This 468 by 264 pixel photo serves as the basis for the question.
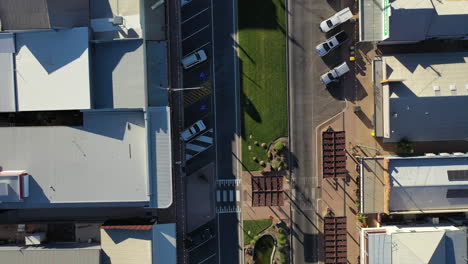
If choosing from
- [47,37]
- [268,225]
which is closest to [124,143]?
[47,37]

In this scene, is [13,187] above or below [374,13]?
below

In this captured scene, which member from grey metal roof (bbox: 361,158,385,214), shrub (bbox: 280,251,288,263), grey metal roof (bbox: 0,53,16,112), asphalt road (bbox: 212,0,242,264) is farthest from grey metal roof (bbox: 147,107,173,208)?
grey metal roof (bbox: 361,158,385,214)

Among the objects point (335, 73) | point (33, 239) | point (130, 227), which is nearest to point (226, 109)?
point (335, 73)

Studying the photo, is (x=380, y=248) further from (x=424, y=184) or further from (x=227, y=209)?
(x=227, y=209)

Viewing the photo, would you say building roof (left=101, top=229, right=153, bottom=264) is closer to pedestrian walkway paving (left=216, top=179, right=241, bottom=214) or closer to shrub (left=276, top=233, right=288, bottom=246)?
pedestrian walkway paving (left=216, top=179, right=241, bottom=214)

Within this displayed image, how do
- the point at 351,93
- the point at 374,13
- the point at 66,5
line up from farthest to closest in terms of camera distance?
the point at 351,93
the point at 374,13
the point at 66,5

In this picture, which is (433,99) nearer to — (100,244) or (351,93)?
(351,93)

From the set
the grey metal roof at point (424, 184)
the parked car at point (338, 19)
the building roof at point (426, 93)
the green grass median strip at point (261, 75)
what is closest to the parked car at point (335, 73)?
the building roof at point (426, 93)

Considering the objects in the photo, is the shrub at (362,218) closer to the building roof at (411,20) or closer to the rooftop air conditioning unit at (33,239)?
the building roof at (411,20)
